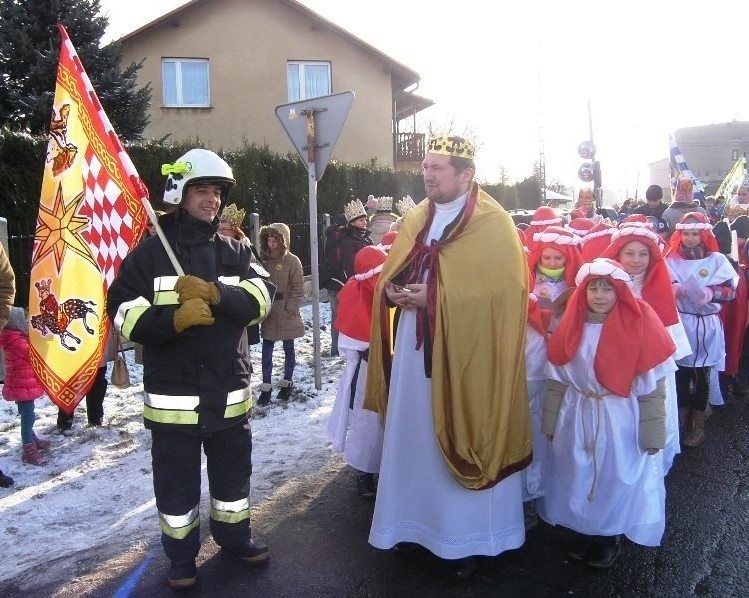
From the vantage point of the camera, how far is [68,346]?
15.1 ft

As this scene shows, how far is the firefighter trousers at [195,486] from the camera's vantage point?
11.5 feet

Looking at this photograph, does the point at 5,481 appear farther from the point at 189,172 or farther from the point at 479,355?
the point at 479,355

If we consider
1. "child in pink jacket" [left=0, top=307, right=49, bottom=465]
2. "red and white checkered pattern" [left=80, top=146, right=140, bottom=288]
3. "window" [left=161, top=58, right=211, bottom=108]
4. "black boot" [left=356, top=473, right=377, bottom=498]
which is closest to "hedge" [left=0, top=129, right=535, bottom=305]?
"child in pink jacket" [left=0, top=307, right=49, bottom=465]

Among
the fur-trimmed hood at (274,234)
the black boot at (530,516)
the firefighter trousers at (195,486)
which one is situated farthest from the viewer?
the fur-trimmed hood at (274,234)

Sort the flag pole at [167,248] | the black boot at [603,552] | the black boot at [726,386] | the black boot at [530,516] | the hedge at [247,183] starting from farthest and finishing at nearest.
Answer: the hedge at [247,183], the black boot at [726,386], the black boot at [530,516], the black boot at [603,552], the flag pole at [167,248]

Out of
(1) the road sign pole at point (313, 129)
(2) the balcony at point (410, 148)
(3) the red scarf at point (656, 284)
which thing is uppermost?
(2) the balcony at point (410, 148)

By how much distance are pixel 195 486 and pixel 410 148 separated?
24.3 m

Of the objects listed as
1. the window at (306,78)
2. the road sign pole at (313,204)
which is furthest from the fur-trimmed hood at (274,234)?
the window at (306,78)

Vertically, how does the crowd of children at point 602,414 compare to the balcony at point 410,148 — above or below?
below

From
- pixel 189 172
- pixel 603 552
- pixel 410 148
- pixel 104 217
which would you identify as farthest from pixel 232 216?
pixel 410 148

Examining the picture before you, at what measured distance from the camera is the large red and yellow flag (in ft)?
13.9

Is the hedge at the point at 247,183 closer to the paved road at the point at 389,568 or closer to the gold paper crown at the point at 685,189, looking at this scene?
the paved road at the point at 389,568

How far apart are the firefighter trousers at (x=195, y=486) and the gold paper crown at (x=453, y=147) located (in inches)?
71.7

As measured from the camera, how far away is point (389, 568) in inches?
149
